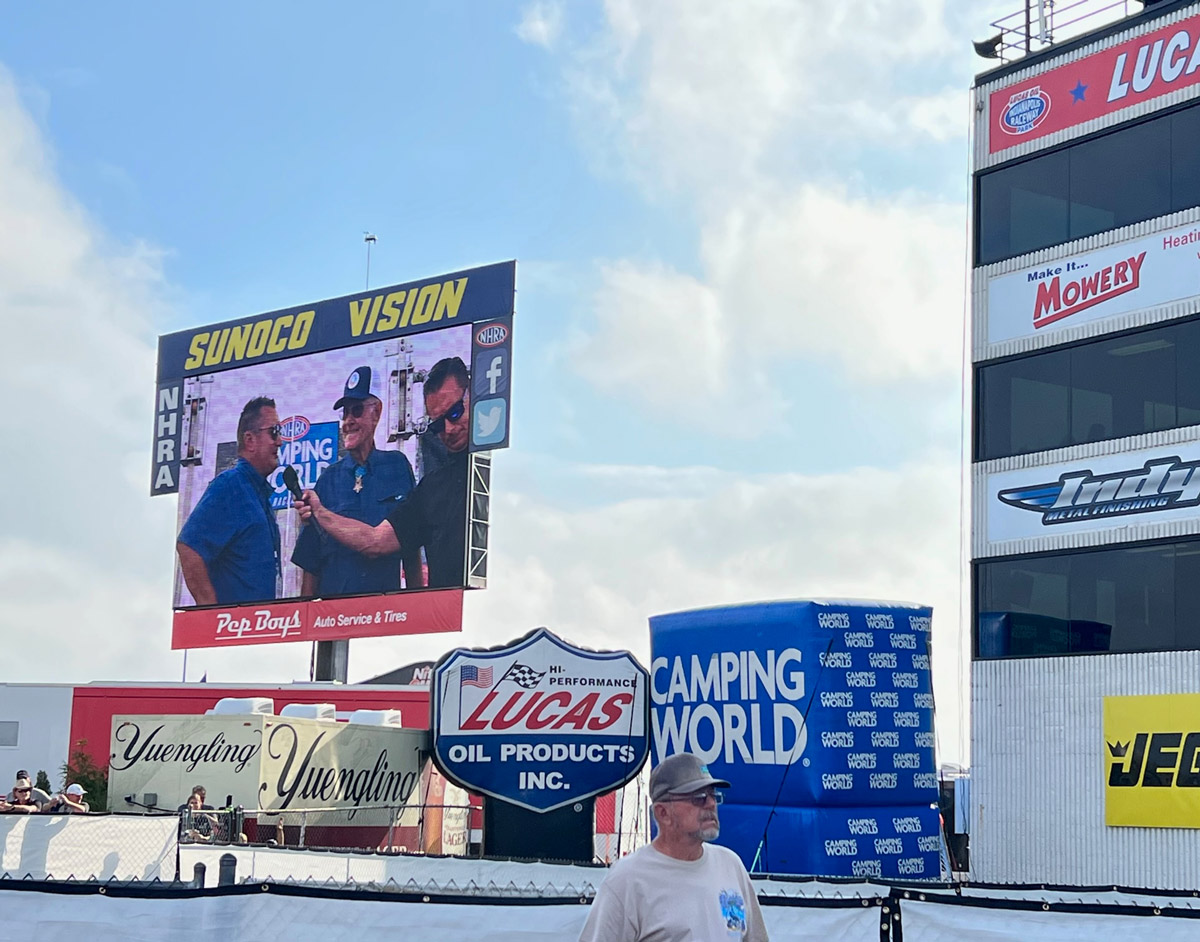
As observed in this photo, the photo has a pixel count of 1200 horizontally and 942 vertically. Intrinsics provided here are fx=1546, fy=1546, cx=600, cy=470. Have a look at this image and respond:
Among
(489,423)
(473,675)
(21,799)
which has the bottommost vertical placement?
(21,799)

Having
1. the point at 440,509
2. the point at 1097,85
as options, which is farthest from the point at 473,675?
the point at 440,509

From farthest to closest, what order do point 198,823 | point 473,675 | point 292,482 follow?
point 292,482, point 473,675, point 198,823

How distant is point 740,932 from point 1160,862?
21.0 m

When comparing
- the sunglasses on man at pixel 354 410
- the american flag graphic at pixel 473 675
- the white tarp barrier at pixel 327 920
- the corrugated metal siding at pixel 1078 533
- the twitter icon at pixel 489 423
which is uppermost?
the sunglasses on man at pixel 354 410

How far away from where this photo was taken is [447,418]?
129ft

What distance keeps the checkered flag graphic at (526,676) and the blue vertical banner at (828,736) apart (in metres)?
3.71

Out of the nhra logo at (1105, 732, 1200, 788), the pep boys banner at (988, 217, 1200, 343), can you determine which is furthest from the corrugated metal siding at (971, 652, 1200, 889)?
the pep boys banner at (988, 217, 1200, 343)

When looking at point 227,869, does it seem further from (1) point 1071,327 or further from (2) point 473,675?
(1) point 1071,327

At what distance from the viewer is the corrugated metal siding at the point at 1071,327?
25.1 m

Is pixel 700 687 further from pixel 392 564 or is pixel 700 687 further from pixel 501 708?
pixel 392 564

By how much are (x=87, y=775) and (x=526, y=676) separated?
18.8 m

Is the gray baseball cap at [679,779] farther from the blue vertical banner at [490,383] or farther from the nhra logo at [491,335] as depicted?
the nhra logo at [491,335]

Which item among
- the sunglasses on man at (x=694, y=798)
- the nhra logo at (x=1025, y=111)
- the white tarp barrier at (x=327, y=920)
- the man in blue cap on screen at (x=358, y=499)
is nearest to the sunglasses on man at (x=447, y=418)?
the man in blue cap on screen at (x=358, y=499)

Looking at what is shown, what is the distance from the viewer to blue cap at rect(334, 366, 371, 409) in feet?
134
